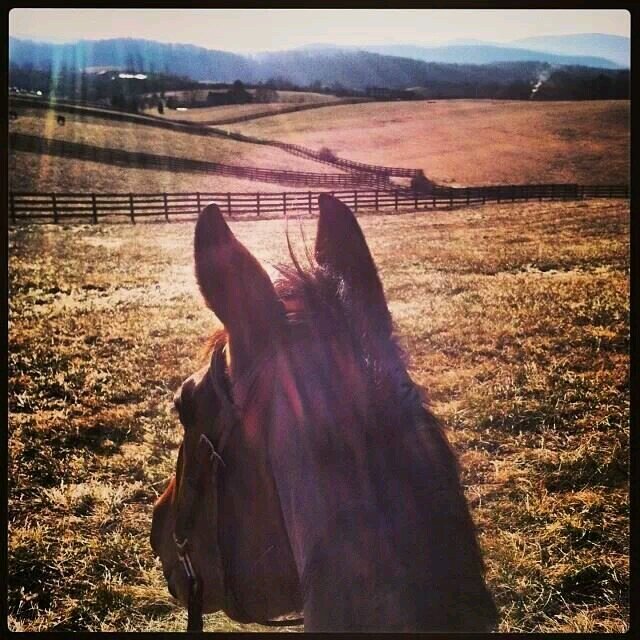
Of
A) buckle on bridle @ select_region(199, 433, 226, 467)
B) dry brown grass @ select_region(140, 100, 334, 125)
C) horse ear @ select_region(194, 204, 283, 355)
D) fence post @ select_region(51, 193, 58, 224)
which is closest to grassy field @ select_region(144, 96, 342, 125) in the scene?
dry brown grass @ select_region(140, 100, 334, 125)

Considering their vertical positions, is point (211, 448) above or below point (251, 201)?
below

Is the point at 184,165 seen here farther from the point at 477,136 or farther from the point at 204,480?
the point at 204,480

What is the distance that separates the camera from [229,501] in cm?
86

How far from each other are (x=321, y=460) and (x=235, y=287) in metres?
0.25

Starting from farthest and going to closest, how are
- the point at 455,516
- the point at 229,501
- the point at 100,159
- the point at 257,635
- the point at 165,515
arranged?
Result: the point at 100,159, the point at 257,635, the point at 165,515, the point at 229,501, the point at 455,516

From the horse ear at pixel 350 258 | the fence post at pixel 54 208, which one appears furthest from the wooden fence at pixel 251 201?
the horse ear at pixel 350 258

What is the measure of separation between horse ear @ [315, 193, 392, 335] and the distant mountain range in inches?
20.8

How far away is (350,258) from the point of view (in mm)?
866

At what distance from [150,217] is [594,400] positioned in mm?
1099

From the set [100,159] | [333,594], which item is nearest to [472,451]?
[333,594]

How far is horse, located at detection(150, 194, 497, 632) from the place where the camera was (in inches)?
28.6

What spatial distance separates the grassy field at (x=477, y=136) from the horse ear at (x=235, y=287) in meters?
0.58

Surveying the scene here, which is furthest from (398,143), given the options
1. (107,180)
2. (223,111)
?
(107,180)

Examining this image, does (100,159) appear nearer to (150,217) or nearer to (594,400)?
(150,217)
